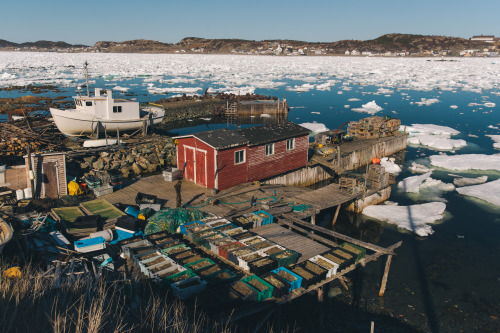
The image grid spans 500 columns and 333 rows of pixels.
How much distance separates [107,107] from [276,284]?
23431 millimetres

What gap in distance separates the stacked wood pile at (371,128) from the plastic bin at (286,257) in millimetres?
24197

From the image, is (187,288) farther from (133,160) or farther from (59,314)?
(133,160)

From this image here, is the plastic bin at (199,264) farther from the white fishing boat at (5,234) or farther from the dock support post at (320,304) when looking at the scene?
the white fishing boat at (5,234)

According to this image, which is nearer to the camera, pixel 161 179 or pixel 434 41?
pixel 161 179

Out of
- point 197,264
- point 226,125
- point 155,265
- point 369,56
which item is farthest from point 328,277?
point 369,56

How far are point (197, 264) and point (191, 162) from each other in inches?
371

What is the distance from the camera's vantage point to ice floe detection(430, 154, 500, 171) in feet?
100

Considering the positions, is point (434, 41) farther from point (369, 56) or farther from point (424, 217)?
point (424, 217)

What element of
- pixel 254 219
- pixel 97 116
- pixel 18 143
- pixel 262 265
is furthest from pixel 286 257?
pixel 97 116

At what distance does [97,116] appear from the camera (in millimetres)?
29391

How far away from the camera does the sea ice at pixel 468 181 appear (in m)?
27.2

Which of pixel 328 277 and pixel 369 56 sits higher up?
pixel 369 56

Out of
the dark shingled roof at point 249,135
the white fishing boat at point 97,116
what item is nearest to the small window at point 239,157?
the dark shingled roof at point 249,135

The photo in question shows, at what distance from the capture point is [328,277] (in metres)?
12.3
